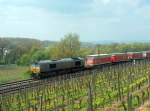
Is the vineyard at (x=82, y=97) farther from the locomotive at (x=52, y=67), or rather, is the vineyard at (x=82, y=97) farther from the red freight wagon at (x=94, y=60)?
the red freight wagon at (x=94, y=60)

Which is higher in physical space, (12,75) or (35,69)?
(35,69)

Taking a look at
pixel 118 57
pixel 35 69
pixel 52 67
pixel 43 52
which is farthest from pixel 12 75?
pixel 43 52

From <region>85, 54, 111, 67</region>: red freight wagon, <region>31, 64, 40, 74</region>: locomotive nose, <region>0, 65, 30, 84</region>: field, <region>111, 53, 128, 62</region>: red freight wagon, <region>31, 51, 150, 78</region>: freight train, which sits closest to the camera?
<region>31, 64, 40, 74</region>: locomotive nose

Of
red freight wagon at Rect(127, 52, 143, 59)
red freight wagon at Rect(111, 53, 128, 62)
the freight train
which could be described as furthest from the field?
red freight wagon at Rect(127, 52, 143, 59)

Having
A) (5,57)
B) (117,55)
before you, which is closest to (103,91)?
(117,55)

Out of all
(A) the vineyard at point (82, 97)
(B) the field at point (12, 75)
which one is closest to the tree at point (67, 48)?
(B) the field at point (12, 75)

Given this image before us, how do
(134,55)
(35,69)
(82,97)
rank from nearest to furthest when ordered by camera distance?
(82,97) < (35,69) < (134,55)

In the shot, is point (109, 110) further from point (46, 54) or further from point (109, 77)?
point (46, 54)

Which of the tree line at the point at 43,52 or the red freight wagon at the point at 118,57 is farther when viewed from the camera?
the tree line at the point at 43,52

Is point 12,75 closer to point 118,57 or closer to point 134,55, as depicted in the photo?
point 118,57

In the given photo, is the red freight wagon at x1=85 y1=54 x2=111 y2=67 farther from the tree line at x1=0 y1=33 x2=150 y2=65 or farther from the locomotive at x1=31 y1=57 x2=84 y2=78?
the tree line at x1=0 y1=33 x2=150 y2=65

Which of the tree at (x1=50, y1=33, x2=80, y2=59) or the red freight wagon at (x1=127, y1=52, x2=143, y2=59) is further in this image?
the tree at (x1=50, y1=33, x2=80, y2=59)

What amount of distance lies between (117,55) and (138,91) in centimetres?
4450

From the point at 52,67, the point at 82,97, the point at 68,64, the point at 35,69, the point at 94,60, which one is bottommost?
the point at 82,97
